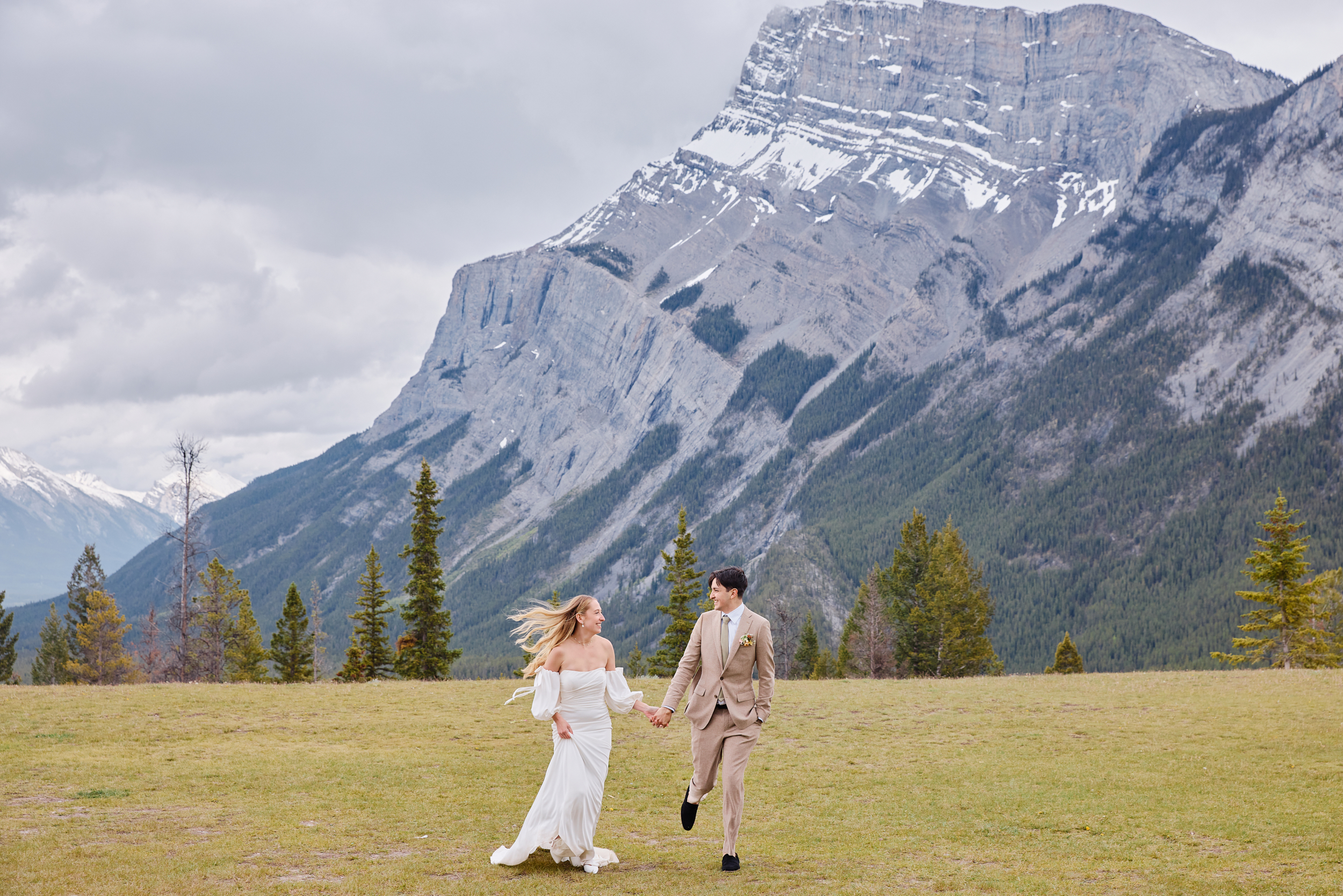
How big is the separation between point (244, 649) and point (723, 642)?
58.6 meters

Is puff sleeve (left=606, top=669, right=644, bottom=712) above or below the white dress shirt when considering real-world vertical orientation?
below

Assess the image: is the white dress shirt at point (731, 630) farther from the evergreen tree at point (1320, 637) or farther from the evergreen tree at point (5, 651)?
the evergreen tree at point (5, 651)

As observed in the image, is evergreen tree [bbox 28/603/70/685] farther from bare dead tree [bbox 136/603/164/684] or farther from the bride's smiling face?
the bride's smiling face

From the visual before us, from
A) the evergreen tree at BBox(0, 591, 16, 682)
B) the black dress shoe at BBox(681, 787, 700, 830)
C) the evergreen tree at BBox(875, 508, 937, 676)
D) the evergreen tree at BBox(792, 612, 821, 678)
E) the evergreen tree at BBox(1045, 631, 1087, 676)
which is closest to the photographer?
the black dress shoe at BBox(681, 787, 700, 830)

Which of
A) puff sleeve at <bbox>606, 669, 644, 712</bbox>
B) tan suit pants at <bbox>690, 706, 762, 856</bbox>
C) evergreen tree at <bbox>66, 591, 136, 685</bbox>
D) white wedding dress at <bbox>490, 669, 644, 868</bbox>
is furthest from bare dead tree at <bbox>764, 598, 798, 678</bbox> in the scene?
Answer: white wedding dress at <bbox>490, 669, 644, 868</bbox>

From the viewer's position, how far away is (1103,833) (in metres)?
14.3

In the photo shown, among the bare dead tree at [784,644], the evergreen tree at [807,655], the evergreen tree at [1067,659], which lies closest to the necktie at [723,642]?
the evergreen tree at [1067,659]

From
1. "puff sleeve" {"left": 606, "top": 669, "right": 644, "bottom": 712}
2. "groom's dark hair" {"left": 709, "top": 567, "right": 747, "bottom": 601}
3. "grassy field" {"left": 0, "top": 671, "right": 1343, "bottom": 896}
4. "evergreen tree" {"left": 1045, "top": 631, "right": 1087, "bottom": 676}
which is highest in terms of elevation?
"groom's dark hair" {"left": 709, "top": 567, "right": 747, "bottom": 601}

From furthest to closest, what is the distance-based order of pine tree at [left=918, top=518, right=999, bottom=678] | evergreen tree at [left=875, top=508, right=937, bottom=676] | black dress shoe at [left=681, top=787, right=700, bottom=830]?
A: 1. evergreen tree at [left=875, top=508, right=937, bottom=676]
2. pine tree at [left=918, top=518, right=999, bottom=678]
3. black dress shoe at [left=681, top=787, right=700, bottom=830]

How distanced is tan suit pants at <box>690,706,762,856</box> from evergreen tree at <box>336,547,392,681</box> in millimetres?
39110

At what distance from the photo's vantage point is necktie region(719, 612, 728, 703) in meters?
11.6

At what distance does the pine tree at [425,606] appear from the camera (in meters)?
47.0

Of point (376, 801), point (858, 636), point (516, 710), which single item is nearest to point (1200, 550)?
point (858, 636)

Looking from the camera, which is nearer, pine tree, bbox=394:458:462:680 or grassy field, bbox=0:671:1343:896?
grassy field, bbox=0:671:1343:896
